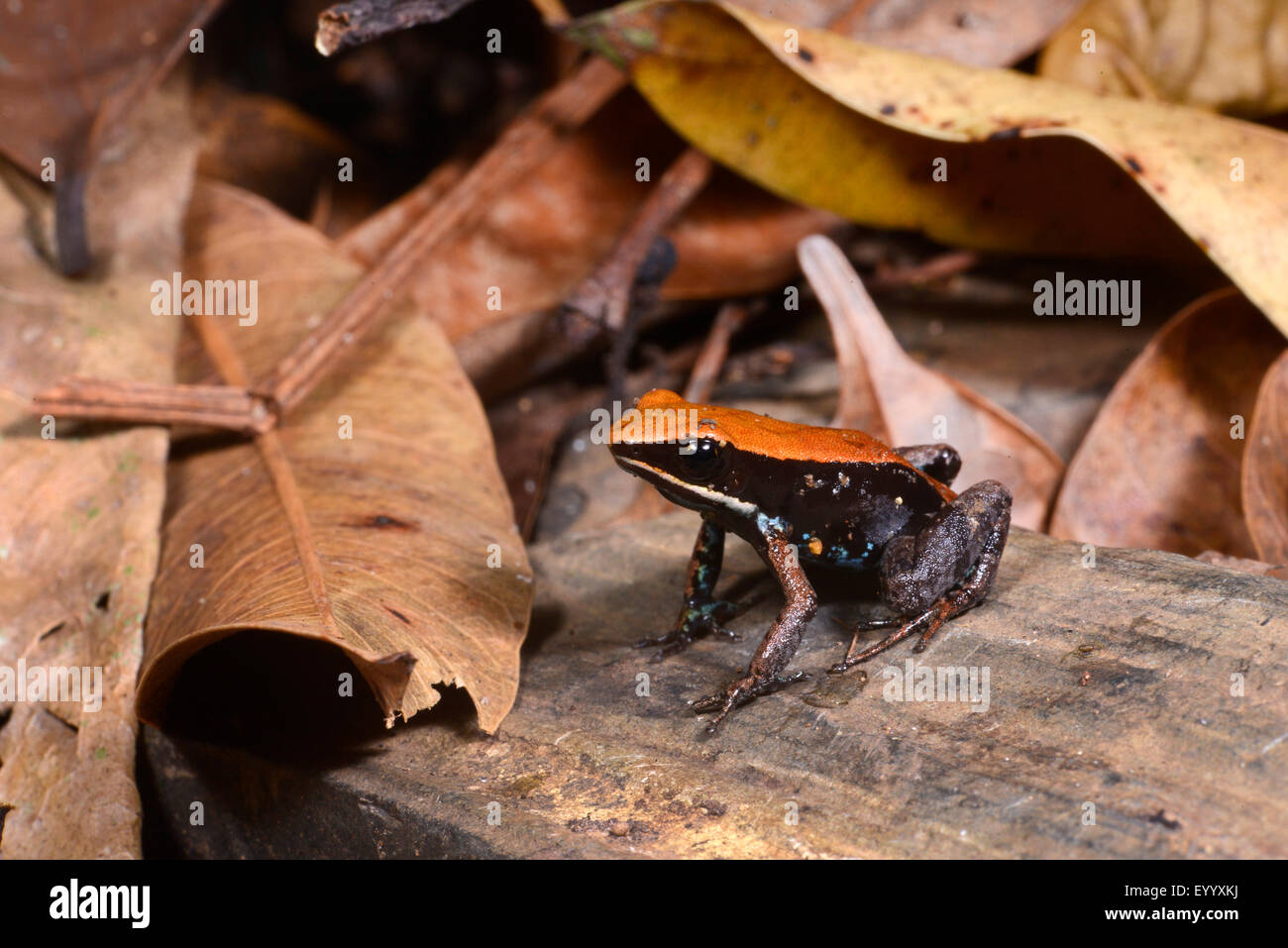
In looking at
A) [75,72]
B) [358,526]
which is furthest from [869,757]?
[75,72]

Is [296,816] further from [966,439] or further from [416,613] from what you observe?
[966,439]

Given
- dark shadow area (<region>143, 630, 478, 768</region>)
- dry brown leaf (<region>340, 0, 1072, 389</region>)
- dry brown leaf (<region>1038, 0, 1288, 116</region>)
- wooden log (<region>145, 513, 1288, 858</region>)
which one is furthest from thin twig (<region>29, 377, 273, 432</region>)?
dry brown leaf (<region>1038, 0, 1288, 116</region>)

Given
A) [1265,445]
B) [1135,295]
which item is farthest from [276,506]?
[1135,295]

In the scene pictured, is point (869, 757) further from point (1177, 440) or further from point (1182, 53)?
point (1182, 53)

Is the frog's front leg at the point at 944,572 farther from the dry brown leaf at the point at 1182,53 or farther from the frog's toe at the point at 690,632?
the dry brown leaf at the point at 1182,53

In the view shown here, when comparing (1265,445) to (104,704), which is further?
(1265,445)
